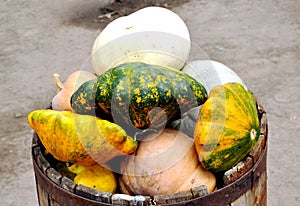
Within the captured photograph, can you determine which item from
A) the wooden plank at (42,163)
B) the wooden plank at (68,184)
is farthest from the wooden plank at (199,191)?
the wooden plank at (42,163)

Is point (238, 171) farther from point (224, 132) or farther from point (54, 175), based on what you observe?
point (54, 175)

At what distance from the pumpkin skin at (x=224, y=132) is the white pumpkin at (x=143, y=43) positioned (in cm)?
36

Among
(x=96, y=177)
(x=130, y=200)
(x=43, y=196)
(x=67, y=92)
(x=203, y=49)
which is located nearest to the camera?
(x=130, y=200)

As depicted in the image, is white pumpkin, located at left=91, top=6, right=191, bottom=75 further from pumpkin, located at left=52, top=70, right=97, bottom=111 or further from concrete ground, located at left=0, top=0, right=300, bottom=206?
concrete ground, located at left=0, top=0, right=300, bottom=206

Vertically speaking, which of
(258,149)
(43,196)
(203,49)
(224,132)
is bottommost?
(203,49)

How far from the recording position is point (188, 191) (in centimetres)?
162

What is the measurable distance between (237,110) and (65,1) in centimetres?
407

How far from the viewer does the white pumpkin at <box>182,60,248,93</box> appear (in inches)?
76.9

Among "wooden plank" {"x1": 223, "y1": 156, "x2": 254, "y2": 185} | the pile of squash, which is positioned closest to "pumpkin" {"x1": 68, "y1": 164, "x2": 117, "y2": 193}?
the pile of squash

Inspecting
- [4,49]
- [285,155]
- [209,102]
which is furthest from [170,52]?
[4,49]

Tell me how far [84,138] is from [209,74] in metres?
0.58

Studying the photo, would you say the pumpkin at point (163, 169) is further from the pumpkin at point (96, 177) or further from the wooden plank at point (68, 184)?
the wooden plank at point (68, 184)

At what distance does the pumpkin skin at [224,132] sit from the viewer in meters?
1.63

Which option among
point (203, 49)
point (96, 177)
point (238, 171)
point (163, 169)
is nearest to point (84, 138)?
point (96, 177)
